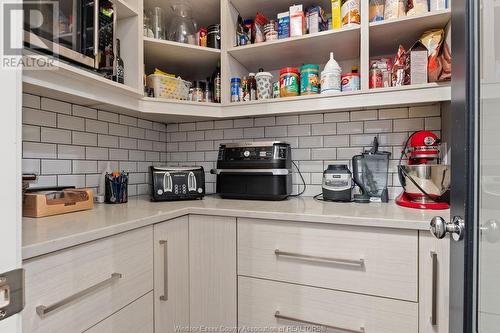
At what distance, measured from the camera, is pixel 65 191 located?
1157 millimetres

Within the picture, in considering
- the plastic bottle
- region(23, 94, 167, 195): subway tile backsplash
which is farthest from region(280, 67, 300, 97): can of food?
region(23, 94, 167, 195): subway tile backsplash

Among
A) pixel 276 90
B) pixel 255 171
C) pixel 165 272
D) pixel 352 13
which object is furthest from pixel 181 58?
pixel 165 272

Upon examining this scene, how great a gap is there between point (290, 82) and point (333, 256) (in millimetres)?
915

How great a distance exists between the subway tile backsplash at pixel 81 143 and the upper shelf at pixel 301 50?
2.59ft

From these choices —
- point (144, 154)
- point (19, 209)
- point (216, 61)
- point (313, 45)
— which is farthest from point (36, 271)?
point (313, 45)

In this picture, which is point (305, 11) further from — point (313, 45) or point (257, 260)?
point (257, 260)

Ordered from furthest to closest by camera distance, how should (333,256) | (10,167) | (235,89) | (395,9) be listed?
(235,89)
(395,9)
(333,256)
(10,167)

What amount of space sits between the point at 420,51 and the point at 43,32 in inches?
57.2

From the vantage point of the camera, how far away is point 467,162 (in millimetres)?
648

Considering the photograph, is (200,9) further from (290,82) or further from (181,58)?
(290,82)

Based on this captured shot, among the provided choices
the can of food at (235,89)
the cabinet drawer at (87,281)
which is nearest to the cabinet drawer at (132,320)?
the cabinet drawer at (87,281)

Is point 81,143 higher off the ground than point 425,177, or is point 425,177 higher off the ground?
point 81,143

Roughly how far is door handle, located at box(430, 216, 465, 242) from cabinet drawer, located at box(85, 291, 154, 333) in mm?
986

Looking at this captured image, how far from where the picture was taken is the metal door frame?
64cm
